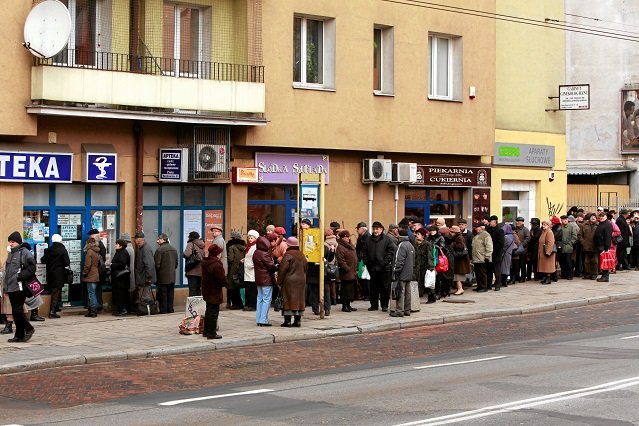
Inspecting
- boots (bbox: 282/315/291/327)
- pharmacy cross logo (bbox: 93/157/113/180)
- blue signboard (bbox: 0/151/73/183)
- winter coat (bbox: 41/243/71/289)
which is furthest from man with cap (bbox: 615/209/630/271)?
winter coat (bbox: 41/243/71/289)

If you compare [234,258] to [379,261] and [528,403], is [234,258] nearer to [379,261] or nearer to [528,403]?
[379,261]

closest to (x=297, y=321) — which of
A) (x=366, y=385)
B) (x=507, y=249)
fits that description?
(x=366, y=385)

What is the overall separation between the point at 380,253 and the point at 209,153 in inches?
170

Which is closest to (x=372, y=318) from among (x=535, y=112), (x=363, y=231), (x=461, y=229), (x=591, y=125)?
(x=363, y=231)

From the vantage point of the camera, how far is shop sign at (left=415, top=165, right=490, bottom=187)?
90.3 ft

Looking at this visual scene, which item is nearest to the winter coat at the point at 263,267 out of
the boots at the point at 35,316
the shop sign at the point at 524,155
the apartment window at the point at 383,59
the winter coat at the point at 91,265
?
the winter coat at the point at 91,265

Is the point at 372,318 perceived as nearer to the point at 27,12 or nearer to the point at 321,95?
the point at 321,95

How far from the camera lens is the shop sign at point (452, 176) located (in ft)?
90.3

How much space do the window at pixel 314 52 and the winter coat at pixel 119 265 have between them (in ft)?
20.8

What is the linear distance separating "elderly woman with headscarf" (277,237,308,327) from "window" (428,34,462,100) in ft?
33.4

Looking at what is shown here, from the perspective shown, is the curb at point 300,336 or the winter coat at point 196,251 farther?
the winter coat at point 196,251

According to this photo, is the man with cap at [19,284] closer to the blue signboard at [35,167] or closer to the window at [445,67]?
the blue signboard at [35,167]

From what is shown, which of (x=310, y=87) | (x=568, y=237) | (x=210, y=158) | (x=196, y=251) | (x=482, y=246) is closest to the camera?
(x=196, y=251)

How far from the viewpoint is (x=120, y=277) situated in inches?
820
